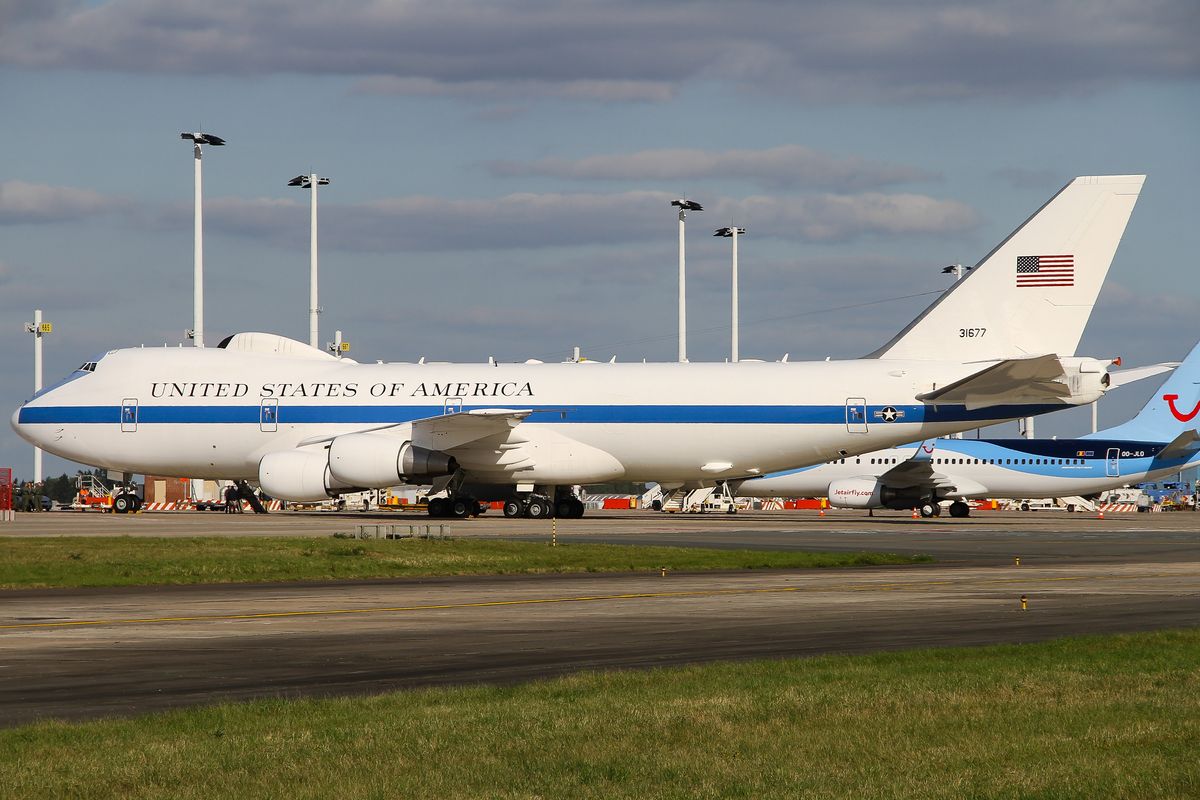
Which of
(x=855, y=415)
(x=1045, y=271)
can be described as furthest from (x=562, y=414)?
(x=1045, y=271)

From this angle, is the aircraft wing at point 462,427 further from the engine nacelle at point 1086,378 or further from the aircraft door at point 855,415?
the engine nacelle at point 1086,378

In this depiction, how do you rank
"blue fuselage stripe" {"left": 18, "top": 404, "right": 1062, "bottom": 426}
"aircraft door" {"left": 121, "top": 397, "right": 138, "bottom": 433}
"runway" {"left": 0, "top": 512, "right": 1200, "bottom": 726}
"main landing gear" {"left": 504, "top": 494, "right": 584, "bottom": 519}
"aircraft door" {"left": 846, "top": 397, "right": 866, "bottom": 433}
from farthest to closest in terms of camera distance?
"main landing gear" {"left": 504, "top": 494, "right": 584, "bottom": 519} → "aircraft door" {"left": 121, "top": 397, "right": 138, "bottom": 433} → "aircraft door" {"left": 846, "top": 397, "right": 866, "bottom": 433} → "blue fuselage stripe" {"left": 18, "top": 404, "right": 1062, "bottom": 426} → "runway" {"left": 0, "top": 512, "right": 1200, "bottom": 726}

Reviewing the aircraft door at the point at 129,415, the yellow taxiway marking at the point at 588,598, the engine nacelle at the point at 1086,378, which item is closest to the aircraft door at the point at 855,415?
the engine nacelle at the point at 1086,378

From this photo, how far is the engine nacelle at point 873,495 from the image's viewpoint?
216ft

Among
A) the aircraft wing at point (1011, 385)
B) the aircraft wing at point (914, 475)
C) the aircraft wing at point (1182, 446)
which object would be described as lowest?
the aircraft wing at point (914, 475)

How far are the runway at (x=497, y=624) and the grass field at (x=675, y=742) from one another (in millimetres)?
1463

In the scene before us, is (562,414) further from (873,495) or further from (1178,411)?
(1178,411)

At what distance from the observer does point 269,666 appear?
13328 millimetres

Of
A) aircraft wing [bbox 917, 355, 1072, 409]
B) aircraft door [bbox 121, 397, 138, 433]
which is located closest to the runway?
aircraft wing [bbox 917, 355, 1072, 409]

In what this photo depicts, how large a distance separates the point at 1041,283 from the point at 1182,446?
76.7 feet

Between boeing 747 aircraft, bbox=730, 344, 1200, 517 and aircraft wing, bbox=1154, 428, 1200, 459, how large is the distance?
1.7 inches

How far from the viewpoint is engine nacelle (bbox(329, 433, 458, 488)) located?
46.9 meters

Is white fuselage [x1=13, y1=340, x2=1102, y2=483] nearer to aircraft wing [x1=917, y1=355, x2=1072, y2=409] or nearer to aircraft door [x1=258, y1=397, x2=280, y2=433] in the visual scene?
aircraft door [x1=258, y1=397, x2=280, y2=433]

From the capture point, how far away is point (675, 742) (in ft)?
30.1
